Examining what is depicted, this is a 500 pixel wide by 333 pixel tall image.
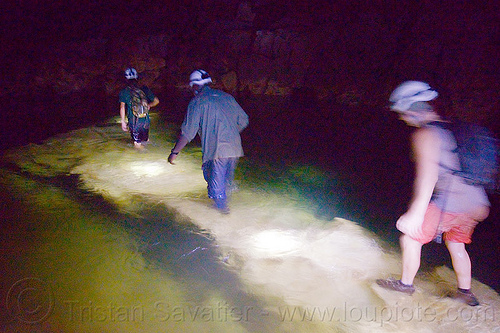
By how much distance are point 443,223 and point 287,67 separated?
2031 centimetres

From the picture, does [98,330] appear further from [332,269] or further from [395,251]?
[395,251]

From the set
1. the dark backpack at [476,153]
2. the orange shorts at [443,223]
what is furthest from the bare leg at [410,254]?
the dark backpack at [476,153]

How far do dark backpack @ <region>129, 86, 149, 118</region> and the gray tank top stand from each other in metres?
6.25

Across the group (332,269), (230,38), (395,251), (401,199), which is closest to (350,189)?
(401,199)

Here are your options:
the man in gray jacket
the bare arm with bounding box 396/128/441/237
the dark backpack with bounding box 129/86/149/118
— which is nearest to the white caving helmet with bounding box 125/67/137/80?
the dark backpack with bounding box 129/86/149/118

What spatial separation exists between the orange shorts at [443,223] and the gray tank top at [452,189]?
6cm

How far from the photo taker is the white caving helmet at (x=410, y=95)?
9.83 feet

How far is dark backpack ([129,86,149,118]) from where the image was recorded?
24.5 feet

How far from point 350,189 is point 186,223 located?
3607 millimetres

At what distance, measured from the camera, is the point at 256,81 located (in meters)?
22.2

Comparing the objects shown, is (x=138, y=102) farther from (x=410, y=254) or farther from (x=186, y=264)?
(x=410, y=254)

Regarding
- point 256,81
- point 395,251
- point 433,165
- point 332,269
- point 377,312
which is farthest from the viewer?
point 256,81

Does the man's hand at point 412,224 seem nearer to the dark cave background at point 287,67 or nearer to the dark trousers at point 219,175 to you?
the dark cave background at point 287,67

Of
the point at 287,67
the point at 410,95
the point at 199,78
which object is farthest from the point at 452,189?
the point at 287,67
